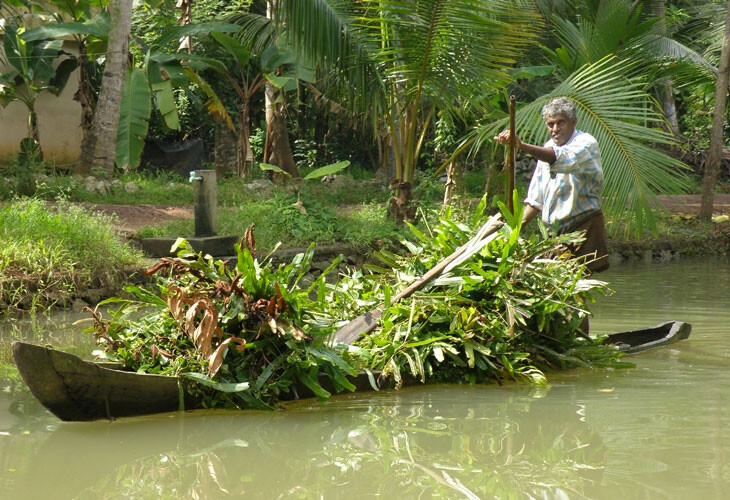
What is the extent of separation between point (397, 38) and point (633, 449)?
6.30 meters

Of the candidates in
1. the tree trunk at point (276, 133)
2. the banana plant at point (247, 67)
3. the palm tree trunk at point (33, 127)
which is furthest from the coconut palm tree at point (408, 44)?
the palm tree trunk at point (33, 127)

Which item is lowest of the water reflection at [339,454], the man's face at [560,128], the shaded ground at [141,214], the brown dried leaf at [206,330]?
the water reflection at [339,454]

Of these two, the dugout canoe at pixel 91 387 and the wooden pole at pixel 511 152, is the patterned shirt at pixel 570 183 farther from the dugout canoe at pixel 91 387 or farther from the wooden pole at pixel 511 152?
the dugout canoe at pixel 91 387

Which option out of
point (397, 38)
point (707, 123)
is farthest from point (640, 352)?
point (707, 123)

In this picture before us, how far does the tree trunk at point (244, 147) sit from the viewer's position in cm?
1588

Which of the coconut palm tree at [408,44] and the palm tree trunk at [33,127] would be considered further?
the palm tree trunk at [33,127]

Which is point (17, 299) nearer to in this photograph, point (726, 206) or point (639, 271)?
point (639, 271)

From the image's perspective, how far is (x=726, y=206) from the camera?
1712 cm

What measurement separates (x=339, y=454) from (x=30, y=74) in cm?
1051

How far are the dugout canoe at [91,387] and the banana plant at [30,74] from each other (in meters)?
8.67

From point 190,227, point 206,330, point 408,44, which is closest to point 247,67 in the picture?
point 190,227

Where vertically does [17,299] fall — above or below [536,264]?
below

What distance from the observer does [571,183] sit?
19.4ft

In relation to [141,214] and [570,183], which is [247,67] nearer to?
[141,214]
